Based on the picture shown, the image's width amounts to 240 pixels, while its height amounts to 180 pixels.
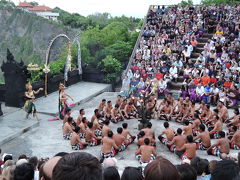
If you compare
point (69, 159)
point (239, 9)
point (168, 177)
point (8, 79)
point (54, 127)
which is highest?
point (239, 9)

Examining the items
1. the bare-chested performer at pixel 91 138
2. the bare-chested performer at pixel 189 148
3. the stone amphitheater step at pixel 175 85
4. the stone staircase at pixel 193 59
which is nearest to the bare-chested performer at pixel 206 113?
Result: the bare-chested performer at pixel 189 148

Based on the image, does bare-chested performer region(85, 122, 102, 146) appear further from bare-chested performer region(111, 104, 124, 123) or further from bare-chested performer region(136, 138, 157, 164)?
bare-chested performer region(111, 104, 124, 123)

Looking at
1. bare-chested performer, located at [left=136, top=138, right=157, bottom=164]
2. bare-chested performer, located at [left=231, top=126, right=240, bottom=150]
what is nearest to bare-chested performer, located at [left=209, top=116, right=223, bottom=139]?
bare-chested performer, located at [left=231, top=126, right=240, bottom=150]

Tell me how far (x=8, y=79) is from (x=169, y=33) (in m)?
11.9

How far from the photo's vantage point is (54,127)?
1328 centimetres

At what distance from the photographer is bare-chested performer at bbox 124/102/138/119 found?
13.9 metres

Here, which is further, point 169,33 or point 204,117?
point 169,33

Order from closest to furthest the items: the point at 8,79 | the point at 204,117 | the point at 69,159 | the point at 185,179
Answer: the point at 69,159 → the point at 185,179 → the point at 204,117 → the point at 8,79

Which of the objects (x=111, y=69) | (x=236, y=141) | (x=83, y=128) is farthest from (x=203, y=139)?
(x=111, y=69)

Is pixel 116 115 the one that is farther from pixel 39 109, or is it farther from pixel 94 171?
pixel 94 171

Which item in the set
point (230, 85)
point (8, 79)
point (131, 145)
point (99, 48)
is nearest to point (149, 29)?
point (99, 48)

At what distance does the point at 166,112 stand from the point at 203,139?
375cm

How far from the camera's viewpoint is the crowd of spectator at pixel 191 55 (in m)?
16.8

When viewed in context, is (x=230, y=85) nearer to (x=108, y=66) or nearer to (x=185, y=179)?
(x=108, y=66)
